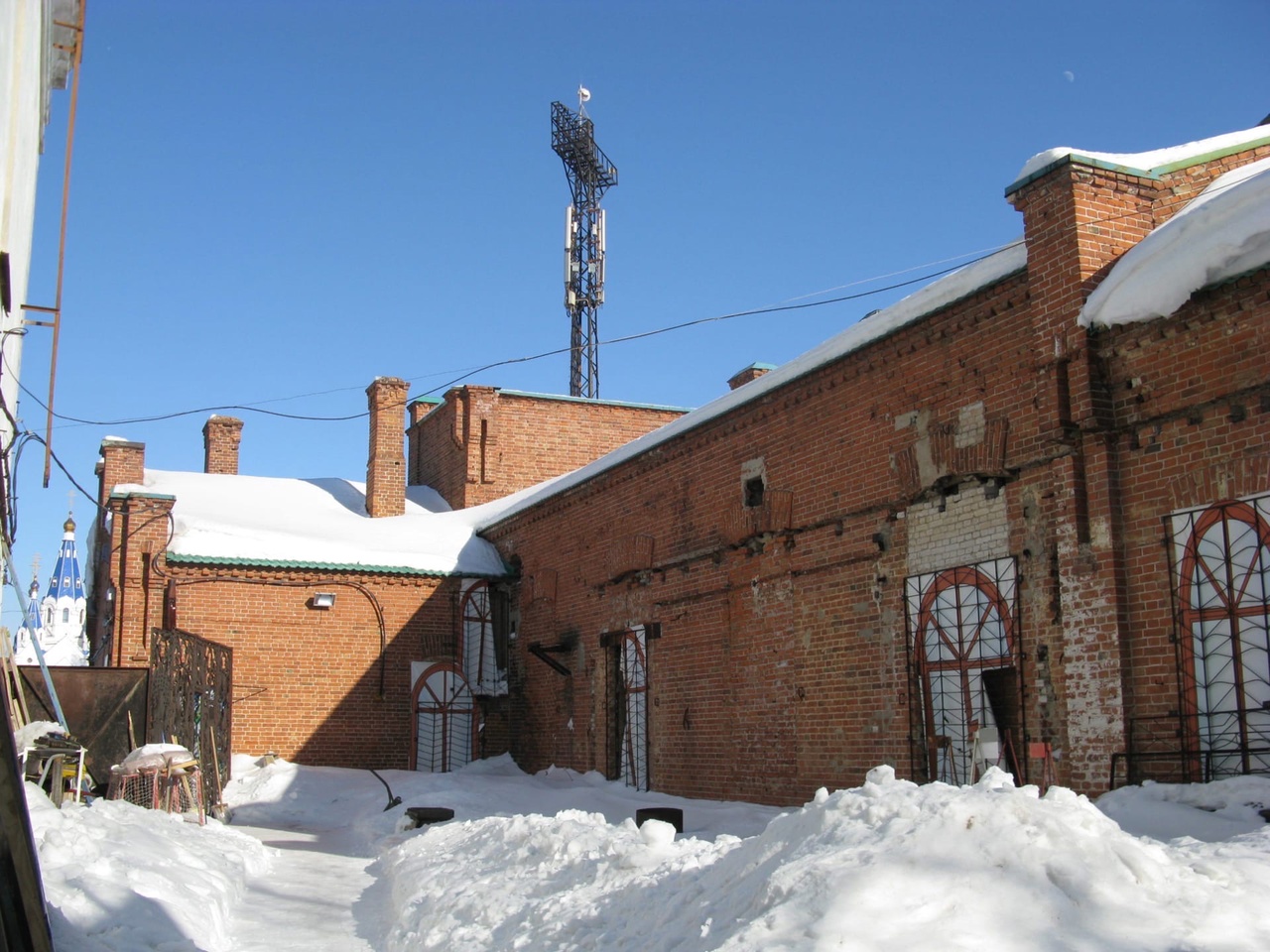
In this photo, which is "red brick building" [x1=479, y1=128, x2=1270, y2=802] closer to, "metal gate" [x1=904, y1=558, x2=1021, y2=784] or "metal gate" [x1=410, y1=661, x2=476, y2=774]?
"metal gate" [x1=904, y1=558, x2=1021, y2=784]

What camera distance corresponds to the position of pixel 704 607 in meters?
16.2

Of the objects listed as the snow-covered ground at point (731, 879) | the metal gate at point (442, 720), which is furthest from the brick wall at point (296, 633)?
the snow-covered ground at point (731, 879)

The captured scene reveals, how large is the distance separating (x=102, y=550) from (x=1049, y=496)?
18154 millimetres

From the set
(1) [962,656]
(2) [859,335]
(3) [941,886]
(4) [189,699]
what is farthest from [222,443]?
(3) [941,886]

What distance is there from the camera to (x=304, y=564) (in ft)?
71.5

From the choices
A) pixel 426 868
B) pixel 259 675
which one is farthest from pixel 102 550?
pixel 426 868

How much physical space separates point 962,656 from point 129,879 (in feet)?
24.3

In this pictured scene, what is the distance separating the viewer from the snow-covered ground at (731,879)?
4734 mm

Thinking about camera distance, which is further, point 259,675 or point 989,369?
point 259,675

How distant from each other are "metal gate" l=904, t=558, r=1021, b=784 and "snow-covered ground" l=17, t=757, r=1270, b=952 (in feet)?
7.56

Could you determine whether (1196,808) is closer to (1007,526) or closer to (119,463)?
(1007,526)

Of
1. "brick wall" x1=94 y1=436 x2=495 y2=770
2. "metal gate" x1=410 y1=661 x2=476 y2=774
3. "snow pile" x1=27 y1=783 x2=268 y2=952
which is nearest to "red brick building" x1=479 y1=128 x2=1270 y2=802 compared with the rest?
"metal gate" x1=410 y1=661 x2=476 y2=774

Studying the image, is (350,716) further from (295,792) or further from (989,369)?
(989,369)

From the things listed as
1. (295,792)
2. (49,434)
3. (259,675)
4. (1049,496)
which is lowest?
(295,792)
